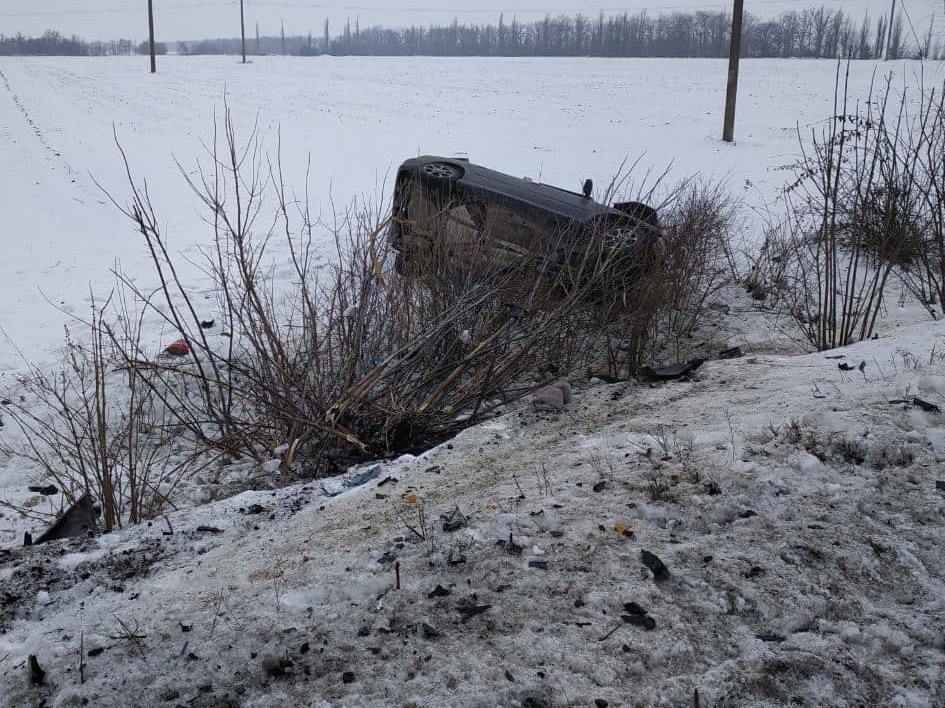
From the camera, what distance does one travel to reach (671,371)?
14.5 ft

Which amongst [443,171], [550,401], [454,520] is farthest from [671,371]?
[443,171]

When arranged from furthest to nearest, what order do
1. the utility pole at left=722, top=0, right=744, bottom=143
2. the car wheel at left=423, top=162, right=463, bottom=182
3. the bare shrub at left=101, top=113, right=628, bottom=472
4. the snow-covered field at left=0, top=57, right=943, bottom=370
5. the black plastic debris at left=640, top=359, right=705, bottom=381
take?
the utility pole at left=722, top=0, right=744, bottom=143 < the snow-covered field at left=0, top=57, right=943, bottom=370 < the car wheel at left=423, top=162, right=463, bottom=182 < the black plastic debris at left=640, top=359, right=705, bottom=381 < the bare shrub at left=101, top=113, right=628, bottom=472

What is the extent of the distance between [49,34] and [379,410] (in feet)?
297

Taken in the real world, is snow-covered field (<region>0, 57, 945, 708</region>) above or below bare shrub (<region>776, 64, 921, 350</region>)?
below

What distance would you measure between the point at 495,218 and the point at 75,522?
10.2 ft

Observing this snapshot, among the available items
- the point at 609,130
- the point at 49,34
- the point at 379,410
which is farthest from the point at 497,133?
the point at 49,34

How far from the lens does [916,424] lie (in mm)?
2908

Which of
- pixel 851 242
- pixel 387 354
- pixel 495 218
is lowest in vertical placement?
pixel 387 354

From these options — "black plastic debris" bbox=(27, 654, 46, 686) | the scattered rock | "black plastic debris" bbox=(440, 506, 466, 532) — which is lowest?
"black plastic debris" bbox=(27, 654, 46, 686)

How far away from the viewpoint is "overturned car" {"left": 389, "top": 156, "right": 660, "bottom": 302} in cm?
461

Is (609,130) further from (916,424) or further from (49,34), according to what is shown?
(49,34)

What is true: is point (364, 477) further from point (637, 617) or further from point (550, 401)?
point (637, 617)

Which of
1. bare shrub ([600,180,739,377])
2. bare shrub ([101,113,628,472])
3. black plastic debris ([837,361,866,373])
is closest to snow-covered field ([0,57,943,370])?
bare shrub ([600,180,739,377])

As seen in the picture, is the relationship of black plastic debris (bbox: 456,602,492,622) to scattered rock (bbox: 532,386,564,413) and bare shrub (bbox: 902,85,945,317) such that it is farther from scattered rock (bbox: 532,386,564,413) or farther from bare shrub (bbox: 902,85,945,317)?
bare shrub (bbox: 902,85,945,317)
